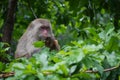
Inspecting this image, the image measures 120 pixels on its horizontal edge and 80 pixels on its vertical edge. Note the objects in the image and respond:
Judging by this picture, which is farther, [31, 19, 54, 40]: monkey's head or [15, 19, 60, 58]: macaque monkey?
[31, 19, 54, 40]: monkey's head

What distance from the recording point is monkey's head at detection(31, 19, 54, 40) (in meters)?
6.56

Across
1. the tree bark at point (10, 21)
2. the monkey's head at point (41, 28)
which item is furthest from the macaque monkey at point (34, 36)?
the tree bark at point (10, 21)

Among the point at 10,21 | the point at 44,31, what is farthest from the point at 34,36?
the point at 10,21

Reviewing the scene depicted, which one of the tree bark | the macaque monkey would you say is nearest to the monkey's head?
the macaque monkey

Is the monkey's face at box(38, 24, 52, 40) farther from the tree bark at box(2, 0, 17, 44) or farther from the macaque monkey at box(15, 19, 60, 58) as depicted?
the tree bark at box(2, 0, 17, 44)

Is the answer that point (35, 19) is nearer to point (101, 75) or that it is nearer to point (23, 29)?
point (23, 29)

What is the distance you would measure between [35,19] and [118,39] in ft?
13.8

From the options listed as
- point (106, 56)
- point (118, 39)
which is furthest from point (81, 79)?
point (118, 39)

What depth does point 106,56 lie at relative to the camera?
2.60 metres

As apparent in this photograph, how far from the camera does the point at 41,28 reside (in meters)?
6.70

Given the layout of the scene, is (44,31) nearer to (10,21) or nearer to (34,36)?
(34,36)

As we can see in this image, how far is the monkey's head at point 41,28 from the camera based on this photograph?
6.56m

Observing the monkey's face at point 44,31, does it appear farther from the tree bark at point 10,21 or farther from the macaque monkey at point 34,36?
the tree bark at point 10,21

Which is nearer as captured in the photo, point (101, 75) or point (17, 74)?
point (17, 74)
